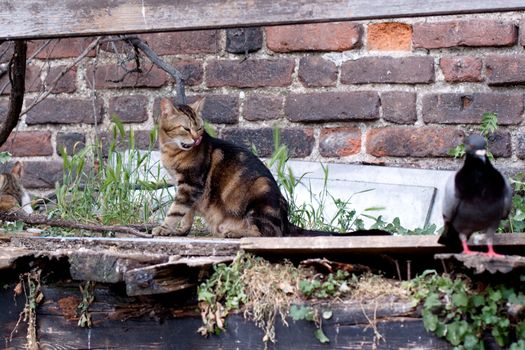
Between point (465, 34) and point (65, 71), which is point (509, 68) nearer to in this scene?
point (465, 34)

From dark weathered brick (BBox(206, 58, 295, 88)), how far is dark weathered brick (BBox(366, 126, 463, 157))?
1.77 feet

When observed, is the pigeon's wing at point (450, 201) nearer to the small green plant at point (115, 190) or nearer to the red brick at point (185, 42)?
the small green plant at point (115, 190)

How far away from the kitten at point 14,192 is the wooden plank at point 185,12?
6.07 ft

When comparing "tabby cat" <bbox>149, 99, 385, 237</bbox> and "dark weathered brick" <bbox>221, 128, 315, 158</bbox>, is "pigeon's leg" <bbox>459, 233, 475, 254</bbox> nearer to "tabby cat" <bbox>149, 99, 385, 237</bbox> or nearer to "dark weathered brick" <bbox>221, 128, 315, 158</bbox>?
"tabby cat" <bbox>149, 99, 385, 237</bbox>

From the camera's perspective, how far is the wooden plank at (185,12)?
292 centimetres

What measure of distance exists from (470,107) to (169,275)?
2104mm

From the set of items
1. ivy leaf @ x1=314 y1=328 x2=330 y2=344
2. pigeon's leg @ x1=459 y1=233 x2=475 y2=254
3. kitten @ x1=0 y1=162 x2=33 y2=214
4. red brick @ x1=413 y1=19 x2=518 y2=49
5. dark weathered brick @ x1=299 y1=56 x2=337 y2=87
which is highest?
red brick @ x1=413 y1=19 x2=518 y2=49

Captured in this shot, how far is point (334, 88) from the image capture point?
4.95 metres

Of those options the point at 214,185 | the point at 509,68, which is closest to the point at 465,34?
the point at 509,68

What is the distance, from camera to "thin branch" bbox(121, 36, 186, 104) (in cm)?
486

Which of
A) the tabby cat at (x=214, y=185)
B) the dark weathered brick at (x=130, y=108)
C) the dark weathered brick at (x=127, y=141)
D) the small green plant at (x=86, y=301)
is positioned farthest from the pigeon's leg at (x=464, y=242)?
the dark weathered brick at (x=130, y=108)

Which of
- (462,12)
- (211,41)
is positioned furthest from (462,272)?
(211,41)

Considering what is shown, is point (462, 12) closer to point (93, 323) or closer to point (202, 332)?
point (202, 332)

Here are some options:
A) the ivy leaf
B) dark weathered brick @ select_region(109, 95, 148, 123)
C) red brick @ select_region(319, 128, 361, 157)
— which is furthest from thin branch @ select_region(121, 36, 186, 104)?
the ivy leaf
